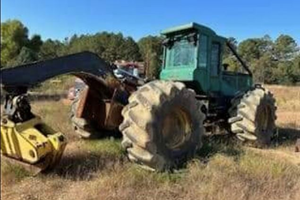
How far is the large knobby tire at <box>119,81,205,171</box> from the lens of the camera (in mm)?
6129

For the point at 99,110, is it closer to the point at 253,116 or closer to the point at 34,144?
the point at 34,144

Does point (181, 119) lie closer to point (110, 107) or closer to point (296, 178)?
point (110, 107)

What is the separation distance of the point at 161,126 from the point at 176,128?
68cm

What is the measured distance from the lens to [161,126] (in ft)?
20.9

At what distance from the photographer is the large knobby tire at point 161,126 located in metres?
6.13

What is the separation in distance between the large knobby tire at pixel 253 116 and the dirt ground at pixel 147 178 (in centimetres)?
102

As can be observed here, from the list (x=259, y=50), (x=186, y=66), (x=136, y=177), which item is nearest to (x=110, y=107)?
(x=136, y=177)

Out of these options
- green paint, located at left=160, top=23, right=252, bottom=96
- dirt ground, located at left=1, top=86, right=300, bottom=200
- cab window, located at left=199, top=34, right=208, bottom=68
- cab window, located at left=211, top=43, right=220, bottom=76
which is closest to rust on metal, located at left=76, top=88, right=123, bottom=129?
dirt ground, located at left=1, top=86, right=300, bottom=200

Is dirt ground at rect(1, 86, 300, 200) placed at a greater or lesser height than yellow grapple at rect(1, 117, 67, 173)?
lesser

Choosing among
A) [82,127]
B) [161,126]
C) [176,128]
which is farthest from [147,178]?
[82,127]

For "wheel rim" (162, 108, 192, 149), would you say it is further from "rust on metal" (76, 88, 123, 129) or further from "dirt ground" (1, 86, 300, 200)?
"rust on metal" (76, 88, 123, 129)

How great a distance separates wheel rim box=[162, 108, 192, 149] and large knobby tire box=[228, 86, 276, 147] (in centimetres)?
202

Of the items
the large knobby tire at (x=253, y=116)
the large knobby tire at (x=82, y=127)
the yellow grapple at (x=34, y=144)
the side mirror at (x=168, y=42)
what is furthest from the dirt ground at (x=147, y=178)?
the side mirror at (x=168, y=42)

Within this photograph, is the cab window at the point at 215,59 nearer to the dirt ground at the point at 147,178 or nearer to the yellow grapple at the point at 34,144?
the dirt ground at the point at 147,178
